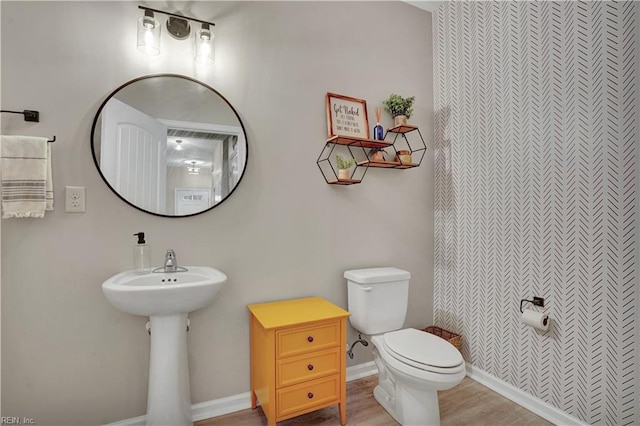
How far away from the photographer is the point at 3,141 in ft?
4.42

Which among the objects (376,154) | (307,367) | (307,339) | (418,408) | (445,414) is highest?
(376,154)

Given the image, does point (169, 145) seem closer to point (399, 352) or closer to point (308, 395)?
point (308, 395)

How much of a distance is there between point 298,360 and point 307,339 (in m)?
0.11

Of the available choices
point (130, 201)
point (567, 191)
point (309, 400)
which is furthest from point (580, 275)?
point (130, 201)

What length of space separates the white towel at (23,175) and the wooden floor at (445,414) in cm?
137

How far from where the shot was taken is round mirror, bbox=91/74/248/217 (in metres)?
1.59

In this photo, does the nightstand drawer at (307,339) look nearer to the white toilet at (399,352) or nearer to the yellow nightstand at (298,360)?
the yellow nightstand at (298,360)

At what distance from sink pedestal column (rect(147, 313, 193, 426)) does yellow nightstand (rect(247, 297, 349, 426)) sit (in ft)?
1.29

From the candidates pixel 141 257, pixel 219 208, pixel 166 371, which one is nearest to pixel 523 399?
pixel 166 371

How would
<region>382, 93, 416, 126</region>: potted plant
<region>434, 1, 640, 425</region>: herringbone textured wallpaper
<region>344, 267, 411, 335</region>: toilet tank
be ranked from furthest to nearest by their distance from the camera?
1. <region>382, 93, 416, 126</region>: potted plant
2. <region>344, 267, 411, 335</region>: toilet tank
3. <region>434, 1, 640, 425</region>: herringbone textured wallpaper

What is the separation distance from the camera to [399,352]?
5.21ft

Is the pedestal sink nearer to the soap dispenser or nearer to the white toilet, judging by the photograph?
the soap dispenser

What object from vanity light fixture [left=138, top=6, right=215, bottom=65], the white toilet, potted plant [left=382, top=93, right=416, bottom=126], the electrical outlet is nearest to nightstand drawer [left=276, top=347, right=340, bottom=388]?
the white toilet

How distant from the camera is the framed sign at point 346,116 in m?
2.09
